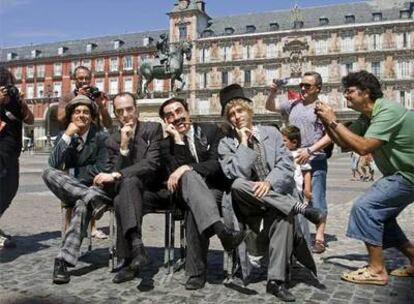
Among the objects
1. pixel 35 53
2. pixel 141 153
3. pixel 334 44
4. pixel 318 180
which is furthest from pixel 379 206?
pixel 35 53

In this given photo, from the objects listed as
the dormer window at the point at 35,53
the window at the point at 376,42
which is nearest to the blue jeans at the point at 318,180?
the window at the point at 376,42

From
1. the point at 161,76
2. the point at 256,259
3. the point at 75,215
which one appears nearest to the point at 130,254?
the point at 75,215

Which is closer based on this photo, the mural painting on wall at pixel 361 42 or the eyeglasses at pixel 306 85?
the eyeglasses at pixel 306 85

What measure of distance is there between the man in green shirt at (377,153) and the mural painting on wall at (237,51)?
51.1 metres

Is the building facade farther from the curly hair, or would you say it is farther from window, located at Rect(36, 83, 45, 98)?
the curly hair

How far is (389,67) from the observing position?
49031 mm

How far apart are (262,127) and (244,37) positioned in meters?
51.1

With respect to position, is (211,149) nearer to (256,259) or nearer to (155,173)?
(155,173)

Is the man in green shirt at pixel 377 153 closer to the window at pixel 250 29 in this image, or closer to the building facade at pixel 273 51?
the building facade at pixel 273 51

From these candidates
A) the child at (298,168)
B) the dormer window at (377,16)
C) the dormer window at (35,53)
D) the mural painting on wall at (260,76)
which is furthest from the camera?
the dormer window at (35,53)

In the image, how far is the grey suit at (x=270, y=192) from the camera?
3523 millimetres

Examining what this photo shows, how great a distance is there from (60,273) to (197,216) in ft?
3.99

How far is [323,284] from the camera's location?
12.4 feet

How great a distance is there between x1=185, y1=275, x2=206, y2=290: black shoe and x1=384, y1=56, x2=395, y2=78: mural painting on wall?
49.9 metres
